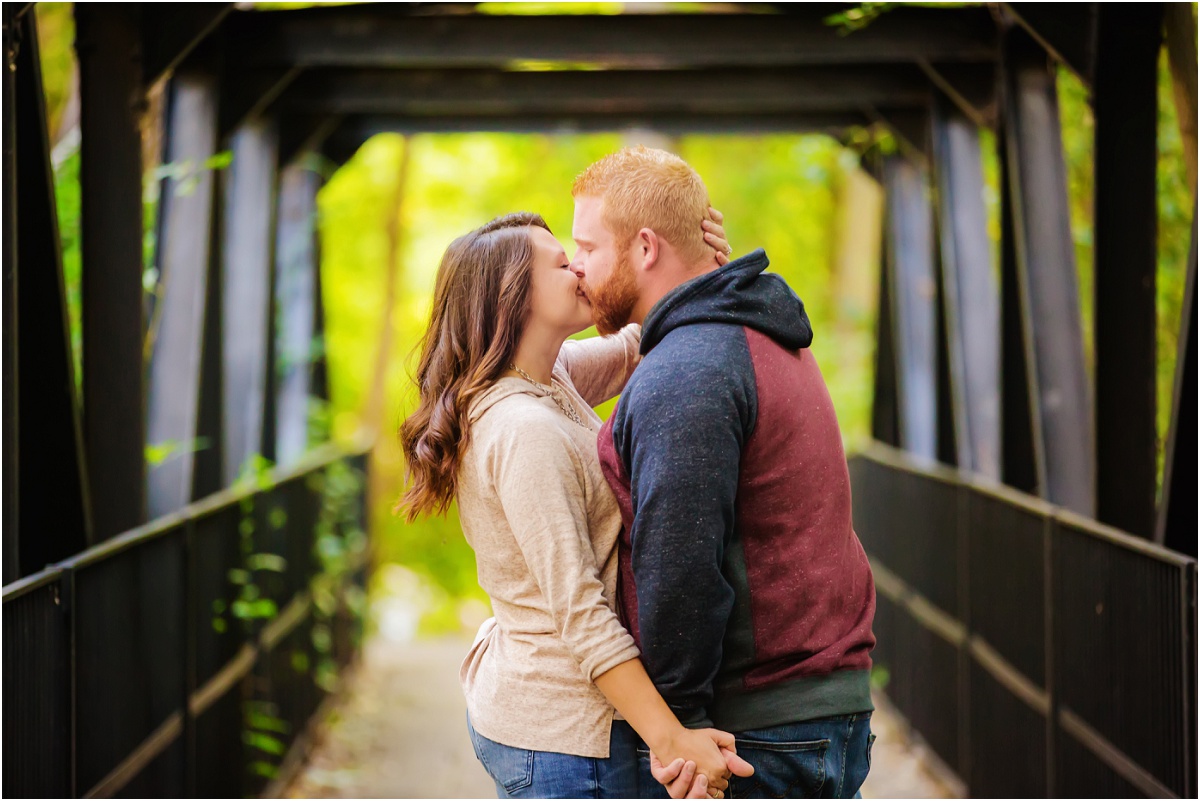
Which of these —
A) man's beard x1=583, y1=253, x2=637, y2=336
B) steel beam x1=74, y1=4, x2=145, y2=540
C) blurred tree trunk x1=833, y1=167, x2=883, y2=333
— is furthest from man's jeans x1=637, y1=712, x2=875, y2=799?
blurred tree trunk x1=833, y1=167, x2=883, y2=333

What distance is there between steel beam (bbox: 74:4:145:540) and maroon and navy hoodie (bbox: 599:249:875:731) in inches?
115

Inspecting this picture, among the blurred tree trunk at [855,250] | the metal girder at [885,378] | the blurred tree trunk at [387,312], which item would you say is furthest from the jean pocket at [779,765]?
the blurred tree trunk at [387,312]

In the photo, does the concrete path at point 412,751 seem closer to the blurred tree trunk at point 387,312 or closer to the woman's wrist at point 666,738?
the woman's wrist at point 666,738

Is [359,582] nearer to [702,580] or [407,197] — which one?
[702,580]

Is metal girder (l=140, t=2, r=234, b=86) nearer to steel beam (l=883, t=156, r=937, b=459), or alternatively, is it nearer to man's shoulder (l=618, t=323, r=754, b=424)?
man's shoulder (l=618, t=323, r=754, b=424)

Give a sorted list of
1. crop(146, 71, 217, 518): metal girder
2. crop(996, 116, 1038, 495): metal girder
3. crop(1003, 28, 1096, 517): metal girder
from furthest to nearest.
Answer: crop(996, 116, 1038, 495): metal girder < crop(146, 71, 217, 518): metal girder < crop(1003, 28, 1096, 517): metal girder

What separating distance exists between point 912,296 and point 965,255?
1.50 m

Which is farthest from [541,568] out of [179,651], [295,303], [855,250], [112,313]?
[855,250]

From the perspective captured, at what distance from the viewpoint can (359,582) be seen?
1070 cm

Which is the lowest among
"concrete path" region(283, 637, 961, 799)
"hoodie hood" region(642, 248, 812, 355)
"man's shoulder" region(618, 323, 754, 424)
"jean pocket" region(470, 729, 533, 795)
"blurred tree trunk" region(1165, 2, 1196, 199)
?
"concrete path" region(283, 637, 961, 799)

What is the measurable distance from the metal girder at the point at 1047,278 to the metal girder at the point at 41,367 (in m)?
3.90

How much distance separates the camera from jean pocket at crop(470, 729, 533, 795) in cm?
234

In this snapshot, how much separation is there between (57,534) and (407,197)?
53.7 ft

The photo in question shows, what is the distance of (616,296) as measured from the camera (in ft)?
8.04
